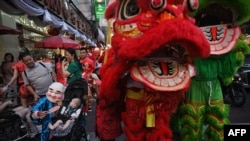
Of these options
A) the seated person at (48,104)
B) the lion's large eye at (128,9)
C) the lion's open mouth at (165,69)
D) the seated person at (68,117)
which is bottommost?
the seated person at (68,117)

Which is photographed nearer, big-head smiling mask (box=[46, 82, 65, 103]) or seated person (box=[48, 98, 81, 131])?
big-head smiling mask (box=[46, 82, 65, 103])

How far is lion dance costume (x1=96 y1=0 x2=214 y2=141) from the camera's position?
2582 millimetres

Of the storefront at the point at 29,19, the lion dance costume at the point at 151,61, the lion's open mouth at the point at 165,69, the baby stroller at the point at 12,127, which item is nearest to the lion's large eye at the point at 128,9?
the lion dance costume at the point at 151,61

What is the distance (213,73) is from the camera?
366 centimetres

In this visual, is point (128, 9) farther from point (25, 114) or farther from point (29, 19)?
point (29, 19)

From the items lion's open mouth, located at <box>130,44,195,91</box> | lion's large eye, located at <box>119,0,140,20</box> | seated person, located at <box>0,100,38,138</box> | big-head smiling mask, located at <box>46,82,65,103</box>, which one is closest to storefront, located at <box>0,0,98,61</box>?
seated person, located at <box>0,100,38,138</box>

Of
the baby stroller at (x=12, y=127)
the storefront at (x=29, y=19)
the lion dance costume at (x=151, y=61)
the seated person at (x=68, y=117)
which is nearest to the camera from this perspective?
the lion dance costume at (x=151, y=61)

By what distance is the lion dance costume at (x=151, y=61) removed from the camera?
2.58m

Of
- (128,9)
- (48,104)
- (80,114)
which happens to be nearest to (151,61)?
(128,9)

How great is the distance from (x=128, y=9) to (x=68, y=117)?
1.76 meters

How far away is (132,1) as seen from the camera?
2898mm

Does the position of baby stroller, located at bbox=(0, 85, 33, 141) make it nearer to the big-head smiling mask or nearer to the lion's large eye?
the big-head smiling mask

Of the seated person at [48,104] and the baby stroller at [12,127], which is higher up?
the seated person at [48,104]

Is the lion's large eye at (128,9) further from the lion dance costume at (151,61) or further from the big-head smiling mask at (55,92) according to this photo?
the big-head smiling mask at (55,92)
